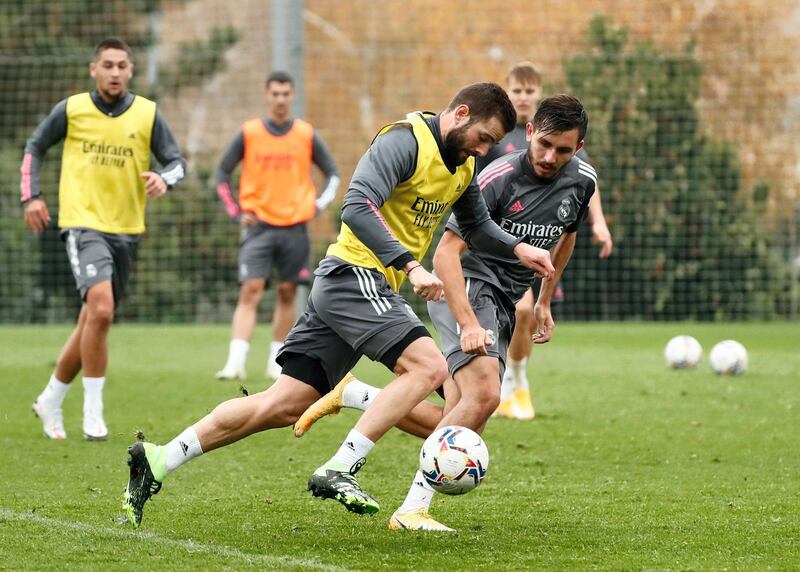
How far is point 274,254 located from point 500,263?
5.82 metres

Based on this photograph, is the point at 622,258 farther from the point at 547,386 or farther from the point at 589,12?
the point at 547,386

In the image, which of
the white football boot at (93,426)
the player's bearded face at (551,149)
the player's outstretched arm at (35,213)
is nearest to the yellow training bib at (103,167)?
the player's outstretched arm at (35,213)

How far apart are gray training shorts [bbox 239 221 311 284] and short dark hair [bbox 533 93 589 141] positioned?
5.99m

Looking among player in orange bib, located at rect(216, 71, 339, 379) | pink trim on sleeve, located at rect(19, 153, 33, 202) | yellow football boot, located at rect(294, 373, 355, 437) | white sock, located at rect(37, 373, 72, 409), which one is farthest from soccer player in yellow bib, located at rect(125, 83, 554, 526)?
player in orange bib, located at rect(216, 71, 339, 379)

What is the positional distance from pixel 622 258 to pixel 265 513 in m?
14.8

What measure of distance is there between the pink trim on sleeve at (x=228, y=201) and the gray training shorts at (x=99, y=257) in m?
3.69

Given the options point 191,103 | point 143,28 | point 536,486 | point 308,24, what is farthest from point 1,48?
point 536,486

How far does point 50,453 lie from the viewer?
7.02 m

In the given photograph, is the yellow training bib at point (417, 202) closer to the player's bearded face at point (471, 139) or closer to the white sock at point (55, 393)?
the player's bearded face at point (471, 139)

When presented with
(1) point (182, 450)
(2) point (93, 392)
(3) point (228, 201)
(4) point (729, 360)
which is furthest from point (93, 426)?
(4) point (729, 360)

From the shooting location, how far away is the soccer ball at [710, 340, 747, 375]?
37.7 ft

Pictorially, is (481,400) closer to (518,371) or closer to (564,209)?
(564,209)

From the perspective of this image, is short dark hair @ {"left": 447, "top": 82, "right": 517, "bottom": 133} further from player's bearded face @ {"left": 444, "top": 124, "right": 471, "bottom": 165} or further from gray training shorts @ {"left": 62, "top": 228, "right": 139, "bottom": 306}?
gray training shorts @ {"left": 62, "top": 228, "right": 139, "bottom": 306}

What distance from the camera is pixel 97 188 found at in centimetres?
766
